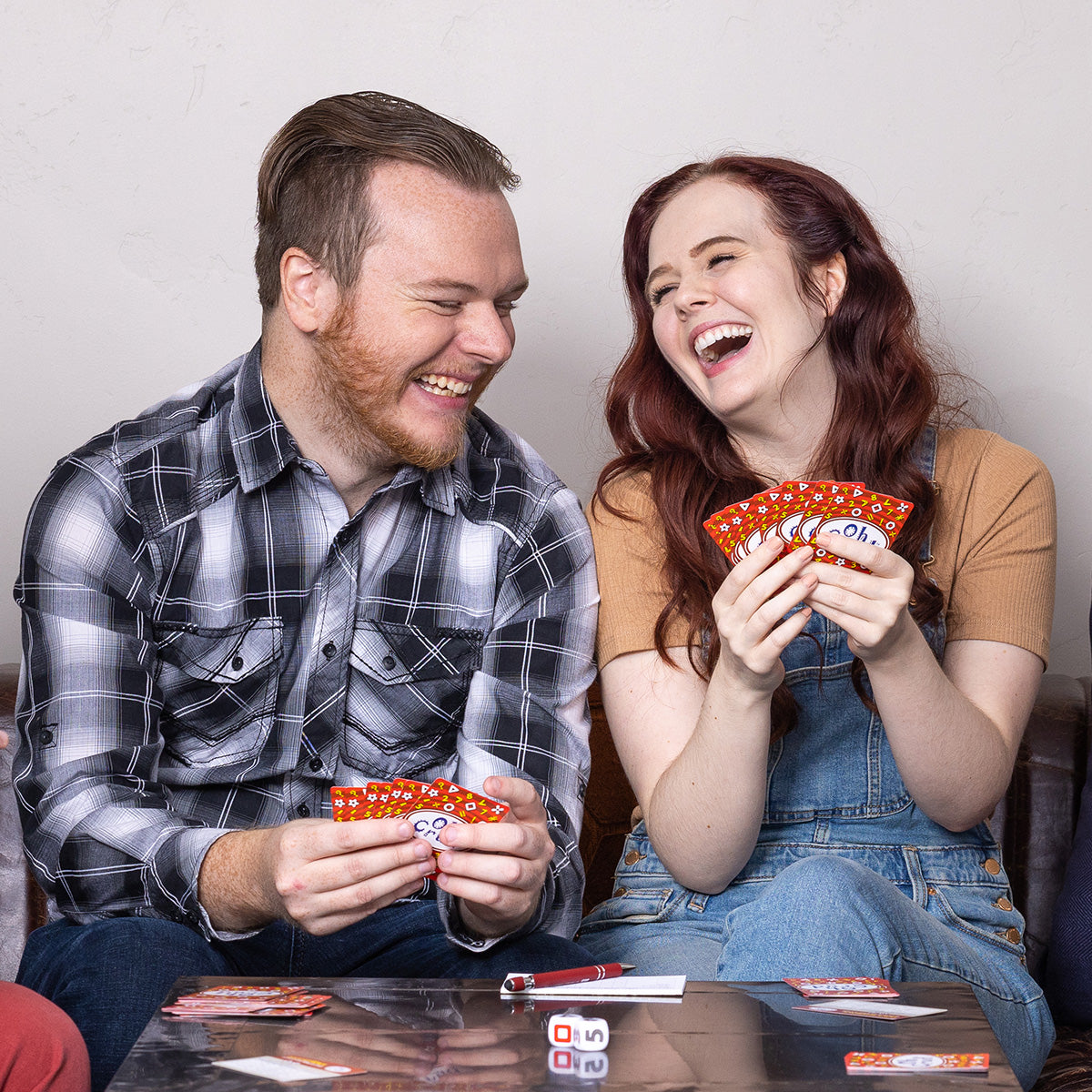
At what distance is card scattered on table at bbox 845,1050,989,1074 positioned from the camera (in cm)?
106

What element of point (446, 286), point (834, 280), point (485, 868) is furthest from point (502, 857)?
point (834, 280)

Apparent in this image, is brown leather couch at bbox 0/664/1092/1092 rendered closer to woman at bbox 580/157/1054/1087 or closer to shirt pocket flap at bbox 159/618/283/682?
woman at bbox 580/157/1054/1087

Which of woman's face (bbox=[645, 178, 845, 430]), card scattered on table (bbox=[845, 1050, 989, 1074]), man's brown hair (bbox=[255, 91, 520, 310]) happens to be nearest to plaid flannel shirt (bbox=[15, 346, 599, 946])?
man's brown hair (bbox=[255, 91, 520, 310])

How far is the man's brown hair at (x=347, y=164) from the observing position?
196 centimetres

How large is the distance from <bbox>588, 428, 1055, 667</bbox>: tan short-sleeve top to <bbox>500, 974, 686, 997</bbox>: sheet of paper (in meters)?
0.76

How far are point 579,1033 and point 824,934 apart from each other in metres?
0.50

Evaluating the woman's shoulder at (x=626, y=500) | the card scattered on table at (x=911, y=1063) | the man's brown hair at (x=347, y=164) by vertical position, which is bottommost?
the card scattered on table at (x=911, y=1063)

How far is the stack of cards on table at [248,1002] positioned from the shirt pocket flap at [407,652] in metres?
0.74

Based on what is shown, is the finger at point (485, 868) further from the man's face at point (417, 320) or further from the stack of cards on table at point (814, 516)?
the man's face at point (417, 320)

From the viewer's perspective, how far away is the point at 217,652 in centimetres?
192

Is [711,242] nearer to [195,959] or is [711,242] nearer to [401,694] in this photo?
[401,694]

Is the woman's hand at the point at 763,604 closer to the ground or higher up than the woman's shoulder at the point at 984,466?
closer to the ground

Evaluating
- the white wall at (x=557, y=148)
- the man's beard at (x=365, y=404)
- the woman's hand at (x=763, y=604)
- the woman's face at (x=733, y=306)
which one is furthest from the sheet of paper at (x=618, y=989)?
the white wall at (x=557, y=148)

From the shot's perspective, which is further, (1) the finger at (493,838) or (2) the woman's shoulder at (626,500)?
(2) the woman's shoulder at (626,500)
